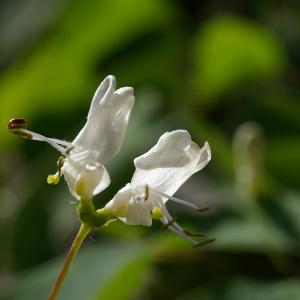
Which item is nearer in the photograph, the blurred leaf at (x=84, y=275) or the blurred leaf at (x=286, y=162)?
the blurred leaf at (x=84, y=275)

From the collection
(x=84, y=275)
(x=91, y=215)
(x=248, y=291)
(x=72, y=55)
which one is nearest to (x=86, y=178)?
(x=91, y=215)

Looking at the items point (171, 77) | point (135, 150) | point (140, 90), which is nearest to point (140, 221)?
point (135, 150)

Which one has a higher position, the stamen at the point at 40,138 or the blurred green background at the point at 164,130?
the stamen at the point at 40,138

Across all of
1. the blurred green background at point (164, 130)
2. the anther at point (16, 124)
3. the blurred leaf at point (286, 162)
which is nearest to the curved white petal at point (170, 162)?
the anther at point (16, 124)

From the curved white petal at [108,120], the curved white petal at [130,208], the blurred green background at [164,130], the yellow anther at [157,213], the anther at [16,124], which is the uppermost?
the anther at [16,124]

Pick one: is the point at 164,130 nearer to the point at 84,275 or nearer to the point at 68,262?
the point at 84,275

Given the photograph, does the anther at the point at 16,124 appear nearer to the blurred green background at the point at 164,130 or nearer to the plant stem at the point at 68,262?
the plant stem at the point at 68,262

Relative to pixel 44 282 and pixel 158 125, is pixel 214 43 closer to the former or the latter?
pixel 158 125
